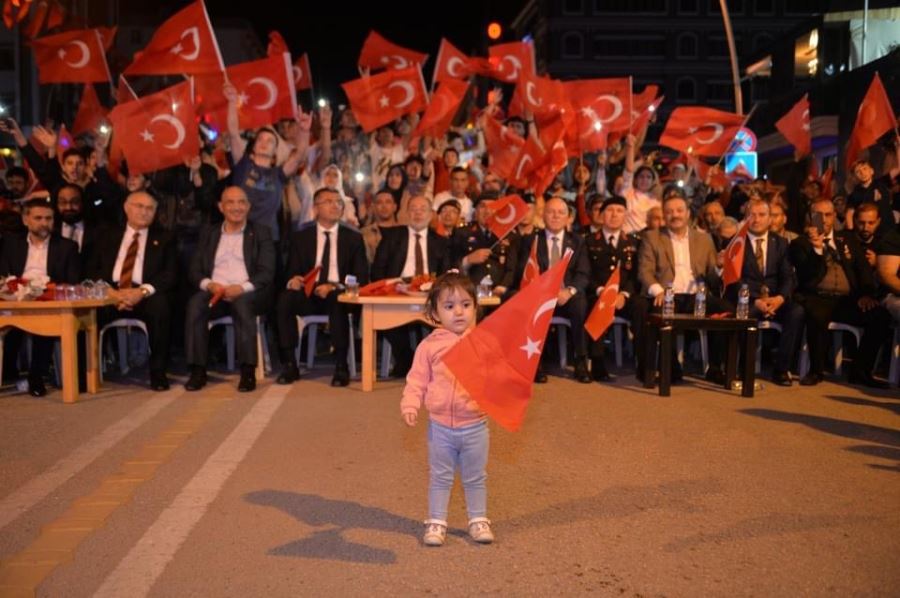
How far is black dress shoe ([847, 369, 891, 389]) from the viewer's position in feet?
28.2

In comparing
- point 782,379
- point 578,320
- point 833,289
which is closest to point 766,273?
point 833,289

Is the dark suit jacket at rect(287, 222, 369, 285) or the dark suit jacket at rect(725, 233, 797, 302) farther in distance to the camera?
the dark suit jacket at rect(287, 222, 369, 285)

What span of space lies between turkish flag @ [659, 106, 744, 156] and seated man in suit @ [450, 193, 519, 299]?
3.53 metres

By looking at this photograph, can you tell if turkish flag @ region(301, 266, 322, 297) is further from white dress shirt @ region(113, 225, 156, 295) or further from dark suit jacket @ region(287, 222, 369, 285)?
A: white dress shirt @ region(113, 225, 156, 295)

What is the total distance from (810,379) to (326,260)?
503 centimetres

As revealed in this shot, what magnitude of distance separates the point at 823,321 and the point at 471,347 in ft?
20.3

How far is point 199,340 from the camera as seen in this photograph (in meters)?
8.53

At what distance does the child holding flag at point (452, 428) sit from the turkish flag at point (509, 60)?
9.52 meters

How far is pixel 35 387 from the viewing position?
317 inches

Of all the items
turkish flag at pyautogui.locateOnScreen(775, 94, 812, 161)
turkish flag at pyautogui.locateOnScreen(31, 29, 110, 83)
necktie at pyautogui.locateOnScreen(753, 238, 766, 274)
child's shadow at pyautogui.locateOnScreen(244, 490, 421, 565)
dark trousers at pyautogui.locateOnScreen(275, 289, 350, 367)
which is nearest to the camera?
child's shadow at pyautogui.locateOnScreen(244, 490, 421, 565)

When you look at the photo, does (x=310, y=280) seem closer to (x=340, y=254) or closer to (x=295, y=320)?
(x=295, y=320)

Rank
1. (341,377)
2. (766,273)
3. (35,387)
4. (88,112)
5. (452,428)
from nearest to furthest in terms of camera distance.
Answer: (452,428) < (35,387) < (341,377) < (766,273) < (88,112)

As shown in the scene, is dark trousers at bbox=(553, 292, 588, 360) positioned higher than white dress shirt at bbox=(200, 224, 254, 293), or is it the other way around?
white dress shirt at bbox=(200, 224, 254, 293)

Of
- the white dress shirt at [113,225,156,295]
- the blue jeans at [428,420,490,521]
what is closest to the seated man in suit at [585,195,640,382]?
the white dress shirt at [113,225,156,295]
